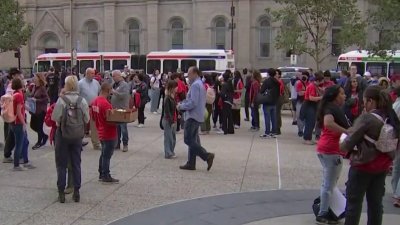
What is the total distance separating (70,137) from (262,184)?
3.20m

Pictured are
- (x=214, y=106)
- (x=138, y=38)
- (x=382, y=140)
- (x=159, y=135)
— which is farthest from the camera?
(x=138, y=38)

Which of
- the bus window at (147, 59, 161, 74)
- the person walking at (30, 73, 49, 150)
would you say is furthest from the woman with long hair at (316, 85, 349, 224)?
the bus window at (147, 59, 161, 74)

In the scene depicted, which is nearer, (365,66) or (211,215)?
(211,215)

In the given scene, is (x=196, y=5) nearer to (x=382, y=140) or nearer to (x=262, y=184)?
(x=262, y=184)

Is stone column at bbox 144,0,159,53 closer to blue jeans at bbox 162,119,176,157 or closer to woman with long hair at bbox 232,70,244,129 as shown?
woman with long hair at bbox 232,70,244,129

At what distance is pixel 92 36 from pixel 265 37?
61.1ft

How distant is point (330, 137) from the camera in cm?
606

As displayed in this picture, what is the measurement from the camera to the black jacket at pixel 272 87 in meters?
13.5

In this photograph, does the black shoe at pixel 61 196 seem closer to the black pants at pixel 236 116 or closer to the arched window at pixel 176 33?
the black pants at pixel 236 116

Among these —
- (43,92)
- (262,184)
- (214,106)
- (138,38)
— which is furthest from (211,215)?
(138,38)

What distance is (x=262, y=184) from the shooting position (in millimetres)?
8391

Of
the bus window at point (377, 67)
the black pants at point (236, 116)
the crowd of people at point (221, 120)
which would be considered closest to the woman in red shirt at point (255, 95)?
Answer: the crowd of people at point (221, 120)

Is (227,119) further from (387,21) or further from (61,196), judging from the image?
(61,196)

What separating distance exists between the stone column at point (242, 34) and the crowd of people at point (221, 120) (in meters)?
34.3
